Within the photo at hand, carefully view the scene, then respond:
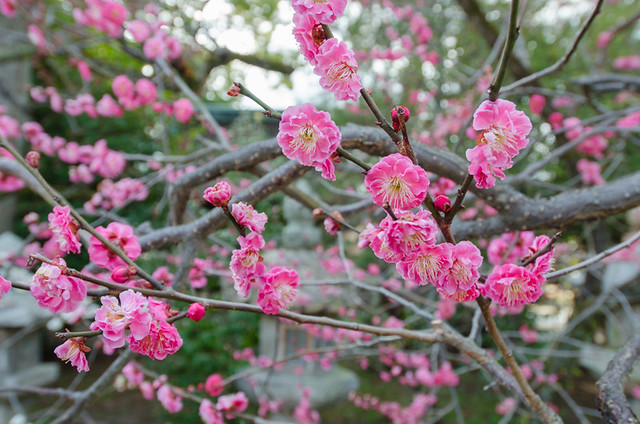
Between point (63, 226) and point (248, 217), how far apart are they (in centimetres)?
34

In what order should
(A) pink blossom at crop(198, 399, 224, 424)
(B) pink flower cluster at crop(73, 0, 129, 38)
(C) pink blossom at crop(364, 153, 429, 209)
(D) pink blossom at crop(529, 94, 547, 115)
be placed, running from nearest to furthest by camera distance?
(C) pink blossom at crop(364, 153, 429, 209) → (A) pink blossom at crop(198, 399, 224, 424) → (B) pink flower cluster at crop(73, 0, 129, 38) → (D) pink blossom at crop(529, 94, 547, 115)

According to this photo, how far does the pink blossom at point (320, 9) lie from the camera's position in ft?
1.96

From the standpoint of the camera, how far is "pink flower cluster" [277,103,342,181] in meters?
0.61

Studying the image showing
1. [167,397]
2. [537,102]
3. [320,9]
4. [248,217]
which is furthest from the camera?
[537,102]

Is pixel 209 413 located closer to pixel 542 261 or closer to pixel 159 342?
pixel 159 342

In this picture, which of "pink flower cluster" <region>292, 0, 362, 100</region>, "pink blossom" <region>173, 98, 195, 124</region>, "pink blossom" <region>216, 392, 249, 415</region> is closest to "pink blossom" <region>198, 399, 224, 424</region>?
"pink blossom" <region>216, 392, 249, 415</region>

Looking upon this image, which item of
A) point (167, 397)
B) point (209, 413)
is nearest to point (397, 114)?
point (209, 413)

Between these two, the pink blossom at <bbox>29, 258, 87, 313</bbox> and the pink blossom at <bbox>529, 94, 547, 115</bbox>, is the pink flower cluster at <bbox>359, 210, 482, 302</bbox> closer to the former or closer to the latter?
the pink blossom at <bbox>29, 258, 87, 313</bbox>

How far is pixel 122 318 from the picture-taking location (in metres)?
0.68

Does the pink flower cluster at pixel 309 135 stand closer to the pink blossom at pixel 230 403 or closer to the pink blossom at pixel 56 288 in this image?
the pink blossom at pixel 56 288

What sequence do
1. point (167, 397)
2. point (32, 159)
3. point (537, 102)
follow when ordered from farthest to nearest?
point (537, 102), point (167, 397), point (32, 159)

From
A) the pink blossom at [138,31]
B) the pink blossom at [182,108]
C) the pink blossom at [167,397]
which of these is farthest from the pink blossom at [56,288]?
the pink blossom at [138,31]

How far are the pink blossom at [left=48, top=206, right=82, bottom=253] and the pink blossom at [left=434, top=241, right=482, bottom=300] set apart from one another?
0.64 metres

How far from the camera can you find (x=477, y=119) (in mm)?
599
